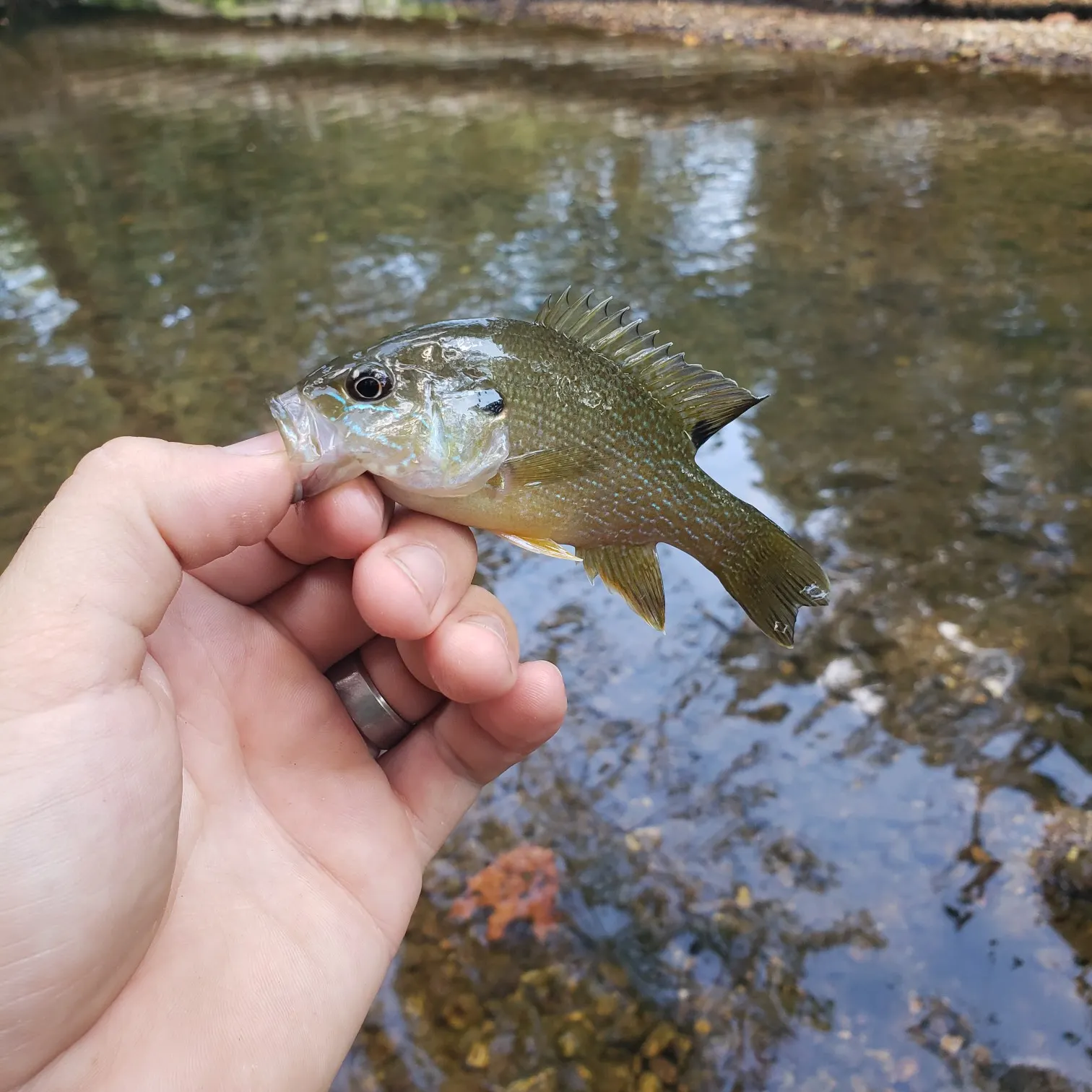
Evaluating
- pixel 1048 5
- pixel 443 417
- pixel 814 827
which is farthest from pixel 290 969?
pixel 1048 5

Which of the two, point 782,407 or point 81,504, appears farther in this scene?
point 782,407

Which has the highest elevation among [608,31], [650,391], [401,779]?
[650,391]

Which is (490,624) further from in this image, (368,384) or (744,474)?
(744,474)

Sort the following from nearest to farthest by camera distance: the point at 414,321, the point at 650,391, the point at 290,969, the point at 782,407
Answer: the point at 290,969
the point at 650,391
the point at 782,407
the point at 414,321

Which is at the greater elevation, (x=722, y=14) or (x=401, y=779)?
(x=401, y=779)

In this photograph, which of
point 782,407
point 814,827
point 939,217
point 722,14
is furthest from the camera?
point 722,14

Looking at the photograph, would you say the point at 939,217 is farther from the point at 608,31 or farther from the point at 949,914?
the point at 608,31
